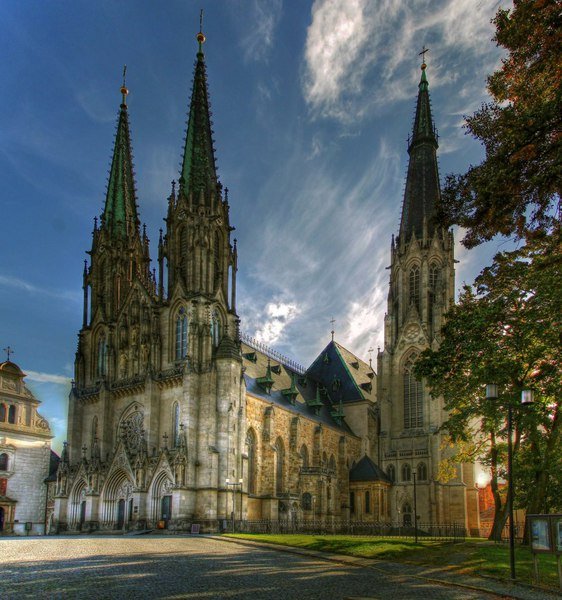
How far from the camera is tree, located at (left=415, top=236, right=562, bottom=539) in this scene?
24.5 meters

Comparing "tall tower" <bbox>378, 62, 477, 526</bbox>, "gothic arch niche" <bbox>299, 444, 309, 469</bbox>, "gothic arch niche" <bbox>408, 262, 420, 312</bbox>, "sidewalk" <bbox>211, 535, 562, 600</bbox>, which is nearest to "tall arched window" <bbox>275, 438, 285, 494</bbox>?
"gothic arch niche" <bbox>299, 444, 309, 469</bbox>

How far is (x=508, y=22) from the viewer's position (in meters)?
16.2

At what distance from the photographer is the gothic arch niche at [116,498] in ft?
162

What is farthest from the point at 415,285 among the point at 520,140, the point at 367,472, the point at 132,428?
the point at 520,140

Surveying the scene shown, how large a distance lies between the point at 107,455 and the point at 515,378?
117 feet

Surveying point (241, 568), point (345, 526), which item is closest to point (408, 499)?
point (345, 526)

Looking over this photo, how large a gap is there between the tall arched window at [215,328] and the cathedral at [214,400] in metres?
0.20

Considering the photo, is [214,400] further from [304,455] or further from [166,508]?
[304,455]

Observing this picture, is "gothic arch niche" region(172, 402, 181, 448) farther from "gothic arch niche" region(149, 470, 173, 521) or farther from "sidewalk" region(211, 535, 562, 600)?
"sidewalk" region(211, 535, 562, 600)

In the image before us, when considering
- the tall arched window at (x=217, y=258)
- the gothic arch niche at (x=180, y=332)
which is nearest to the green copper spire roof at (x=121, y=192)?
the tall arched window at (x=217, y=258)

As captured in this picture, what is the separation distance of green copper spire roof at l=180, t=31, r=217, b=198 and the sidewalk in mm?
36389

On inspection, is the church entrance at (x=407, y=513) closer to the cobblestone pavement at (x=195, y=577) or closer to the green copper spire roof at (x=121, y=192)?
the green copper spire roof at (x=121, y=192)

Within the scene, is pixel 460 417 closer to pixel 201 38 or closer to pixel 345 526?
pixel 345 526

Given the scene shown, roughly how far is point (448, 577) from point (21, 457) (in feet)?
164
